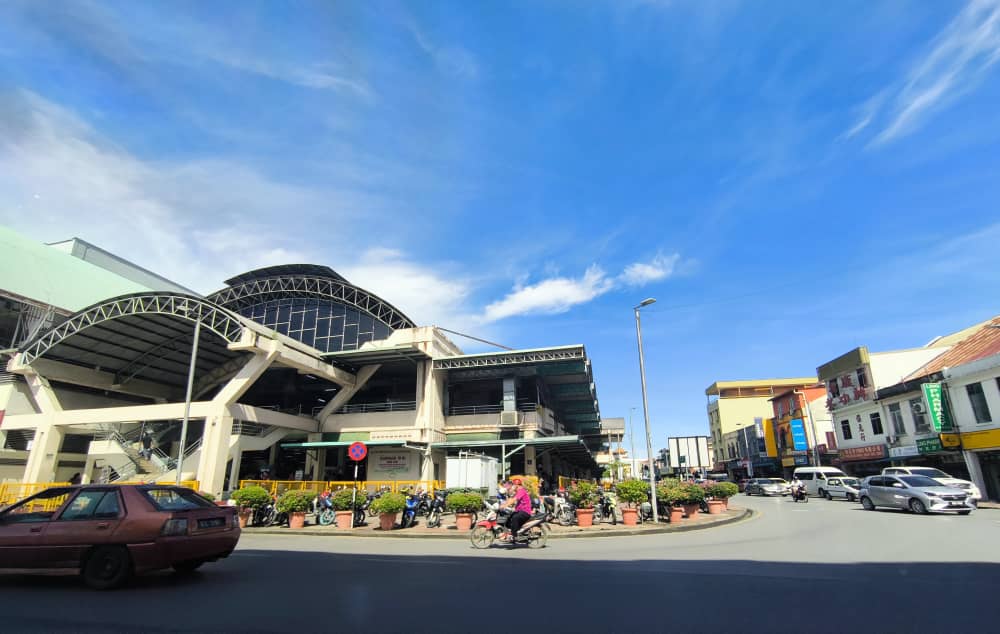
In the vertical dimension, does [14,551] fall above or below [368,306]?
below

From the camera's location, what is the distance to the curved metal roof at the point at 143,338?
29.0 metres

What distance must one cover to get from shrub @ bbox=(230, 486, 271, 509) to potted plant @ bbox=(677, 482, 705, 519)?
48.8ft

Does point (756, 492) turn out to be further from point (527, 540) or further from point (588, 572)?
point (588, 572)

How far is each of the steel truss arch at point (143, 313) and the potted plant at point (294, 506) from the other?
522 inches

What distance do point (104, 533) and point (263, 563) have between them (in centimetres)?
323

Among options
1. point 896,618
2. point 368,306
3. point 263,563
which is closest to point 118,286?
point 368,306

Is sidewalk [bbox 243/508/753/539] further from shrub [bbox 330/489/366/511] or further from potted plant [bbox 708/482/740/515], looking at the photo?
potted plant [bbox 708/482/740/515]

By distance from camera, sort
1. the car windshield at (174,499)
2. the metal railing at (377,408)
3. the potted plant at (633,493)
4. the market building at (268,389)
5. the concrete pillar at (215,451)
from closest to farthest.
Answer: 1. the car windshield at (174,499)
2. the potted plant at (633,493)
3. the concrete pillar at (215,451)
4. the market building at (268,389)
5. the metal railing at (377,408)

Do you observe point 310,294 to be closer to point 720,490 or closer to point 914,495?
point 720,490

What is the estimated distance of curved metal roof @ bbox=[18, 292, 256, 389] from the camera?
29.0 m

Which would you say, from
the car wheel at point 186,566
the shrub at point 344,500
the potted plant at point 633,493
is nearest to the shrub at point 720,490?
the potted plant at point 633,493

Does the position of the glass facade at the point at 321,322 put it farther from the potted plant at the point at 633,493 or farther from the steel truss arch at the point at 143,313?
the potted plant at the point at 633,493

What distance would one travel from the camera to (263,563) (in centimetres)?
962

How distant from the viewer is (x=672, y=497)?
1728 cm
